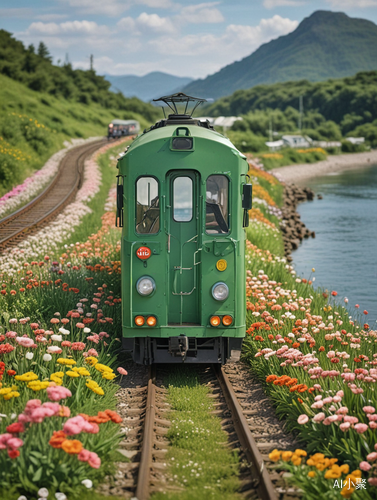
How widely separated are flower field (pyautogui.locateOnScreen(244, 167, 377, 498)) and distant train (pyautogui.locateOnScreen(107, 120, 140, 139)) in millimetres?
57530

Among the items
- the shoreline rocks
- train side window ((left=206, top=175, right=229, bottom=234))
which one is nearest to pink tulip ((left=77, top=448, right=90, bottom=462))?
train side window ((left=206, top=175, right=229, bottom=234))

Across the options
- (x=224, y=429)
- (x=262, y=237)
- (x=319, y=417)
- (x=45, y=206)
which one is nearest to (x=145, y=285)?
(x=224, y=429)

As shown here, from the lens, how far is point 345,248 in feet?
94.9

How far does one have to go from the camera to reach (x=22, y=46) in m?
84.8

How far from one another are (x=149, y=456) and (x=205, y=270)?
3.29 meters

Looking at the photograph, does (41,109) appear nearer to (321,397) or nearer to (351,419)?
(321,397)

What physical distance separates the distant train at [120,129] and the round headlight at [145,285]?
5918cm

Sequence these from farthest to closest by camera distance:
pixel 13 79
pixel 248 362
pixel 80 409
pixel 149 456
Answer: pixel 13 79 < pixel 248 362 < pixel 80 409 < pixel 149 456

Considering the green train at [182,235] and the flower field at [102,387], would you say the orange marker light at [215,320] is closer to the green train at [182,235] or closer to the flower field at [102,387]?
the green train at [182,235]

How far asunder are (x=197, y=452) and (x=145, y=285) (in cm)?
293

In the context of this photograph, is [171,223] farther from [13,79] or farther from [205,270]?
[13,79]

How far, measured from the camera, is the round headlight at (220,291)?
9.45 meters

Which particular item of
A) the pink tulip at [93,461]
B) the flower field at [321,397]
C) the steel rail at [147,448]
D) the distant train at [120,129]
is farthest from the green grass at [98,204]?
the distant train at [120,129]

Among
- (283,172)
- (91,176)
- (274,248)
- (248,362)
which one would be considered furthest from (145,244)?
(283,172)
